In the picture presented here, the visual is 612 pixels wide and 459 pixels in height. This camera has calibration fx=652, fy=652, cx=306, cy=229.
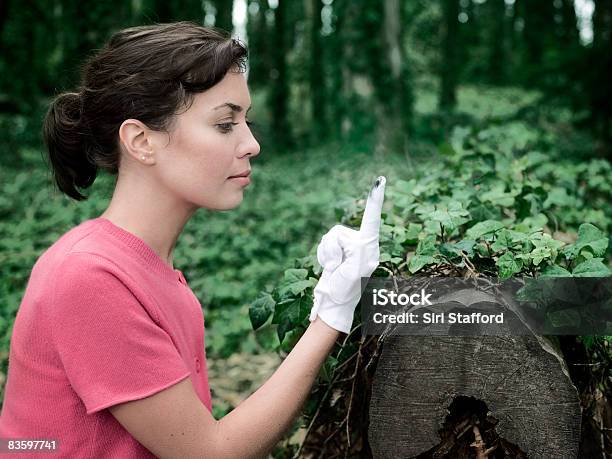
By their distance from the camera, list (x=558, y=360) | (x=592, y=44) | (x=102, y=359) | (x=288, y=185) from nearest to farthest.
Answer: (x=102, y=359) < (x=558, y=360) < (x=592, y=44) < (x=288, y=185)

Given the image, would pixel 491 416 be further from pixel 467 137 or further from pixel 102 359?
pixel 467 137

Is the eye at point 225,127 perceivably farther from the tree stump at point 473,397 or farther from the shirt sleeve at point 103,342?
the tree stump at point 473,397

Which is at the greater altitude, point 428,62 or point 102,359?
point 102,359

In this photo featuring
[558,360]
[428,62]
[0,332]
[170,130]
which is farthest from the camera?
[428,62]

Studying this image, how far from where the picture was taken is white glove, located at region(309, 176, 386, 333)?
1.56m

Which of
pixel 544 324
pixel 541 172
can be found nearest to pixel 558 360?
pixel 544 324

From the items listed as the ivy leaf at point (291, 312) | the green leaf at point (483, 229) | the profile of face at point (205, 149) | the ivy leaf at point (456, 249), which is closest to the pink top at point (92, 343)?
the profile of face at point (205, 149)

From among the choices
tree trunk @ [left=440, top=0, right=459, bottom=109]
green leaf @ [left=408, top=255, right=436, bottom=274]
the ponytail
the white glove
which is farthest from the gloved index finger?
tree trunk @ [left=440, top=0, right=459, bottom=109]

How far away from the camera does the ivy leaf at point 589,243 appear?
172 centimetres

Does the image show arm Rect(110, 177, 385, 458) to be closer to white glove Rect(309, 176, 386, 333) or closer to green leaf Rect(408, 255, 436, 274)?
white glove Rect(309, 176, 386, 333)

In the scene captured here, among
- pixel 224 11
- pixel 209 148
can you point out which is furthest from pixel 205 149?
pixel 224 11

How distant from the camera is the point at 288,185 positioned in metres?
9.06

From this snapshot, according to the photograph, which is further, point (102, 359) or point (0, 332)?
point (0, 332)

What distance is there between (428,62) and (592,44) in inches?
890
